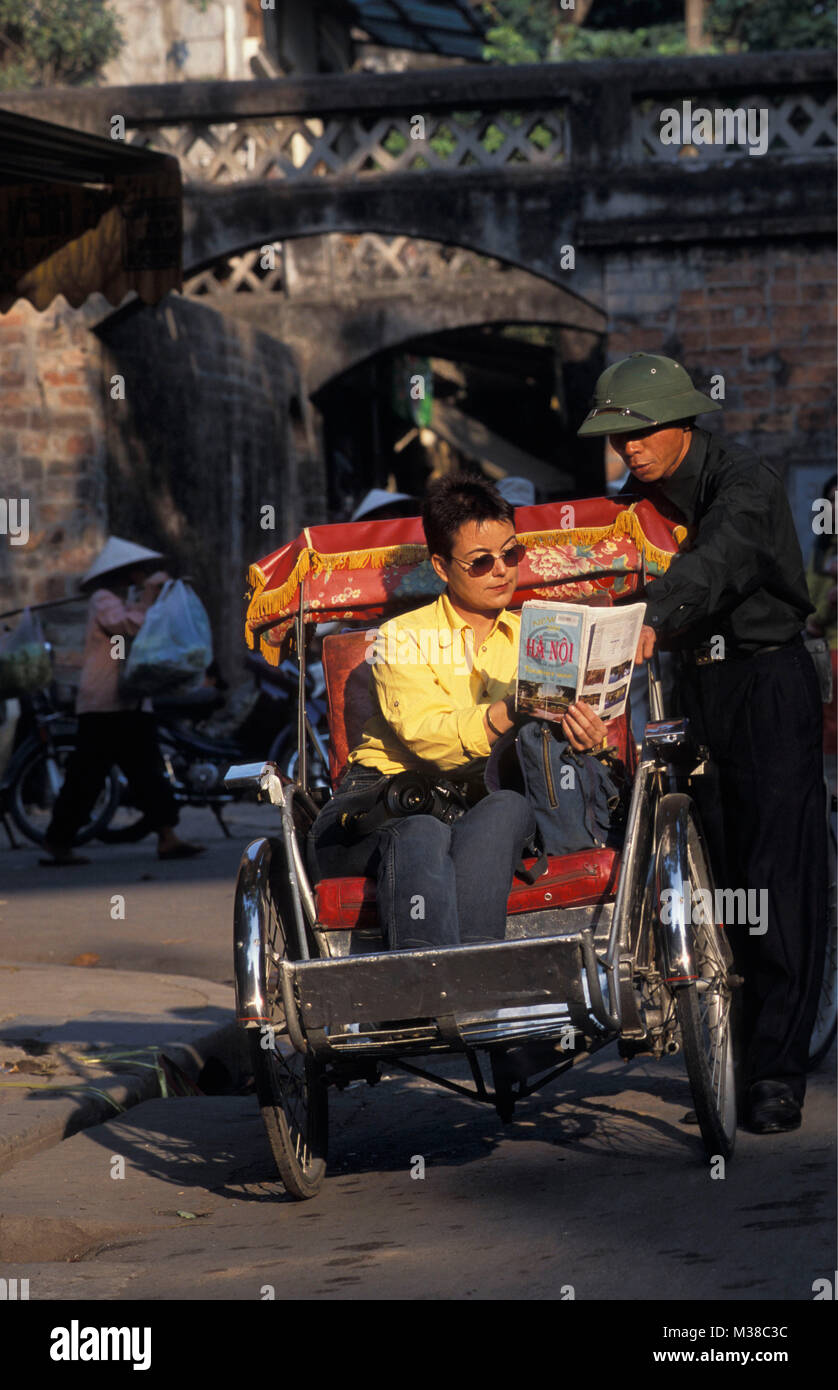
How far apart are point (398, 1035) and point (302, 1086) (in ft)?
1.81

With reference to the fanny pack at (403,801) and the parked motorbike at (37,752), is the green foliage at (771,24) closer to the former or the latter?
the parked motorbike at (37,752)

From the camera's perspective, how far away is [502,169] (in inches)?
570

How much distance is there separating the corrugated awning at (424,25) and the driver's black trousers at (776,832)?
25.3m

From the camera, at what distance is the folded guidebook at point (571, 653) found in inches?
162

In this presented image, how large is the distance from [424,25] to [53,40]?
6872 millimetres

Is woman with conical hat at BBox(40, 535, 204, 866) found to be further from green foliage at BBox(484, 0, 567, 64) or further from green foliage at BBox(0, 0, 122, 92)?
green foliage at BBox(484, 0, 567, 64)

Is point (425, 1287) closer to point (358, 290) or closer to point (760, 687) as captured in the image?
point (760, 687)

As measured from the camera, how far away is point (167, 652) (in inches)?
433

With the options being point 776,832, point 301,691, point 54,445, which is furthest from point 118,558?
point 776,832

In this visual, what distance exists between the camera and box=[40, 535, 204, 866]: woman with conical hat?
36.8 feet

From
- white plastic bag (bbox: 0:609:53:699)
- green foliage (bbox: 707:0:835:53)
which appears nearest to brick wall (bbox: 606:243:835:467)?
white plastic bag (bbox: 0:609:53:699)

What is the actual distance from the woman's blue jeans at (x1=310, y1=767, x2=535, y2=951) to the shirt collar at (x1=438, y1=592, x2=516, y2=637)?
59cm

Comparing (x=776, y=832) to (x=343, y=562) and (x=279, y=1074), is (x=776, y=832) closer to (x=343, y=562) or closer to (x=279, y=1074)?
(x=343, y=562)

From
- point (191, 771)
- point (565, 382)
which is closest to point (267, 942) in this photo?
point (191, 771)
